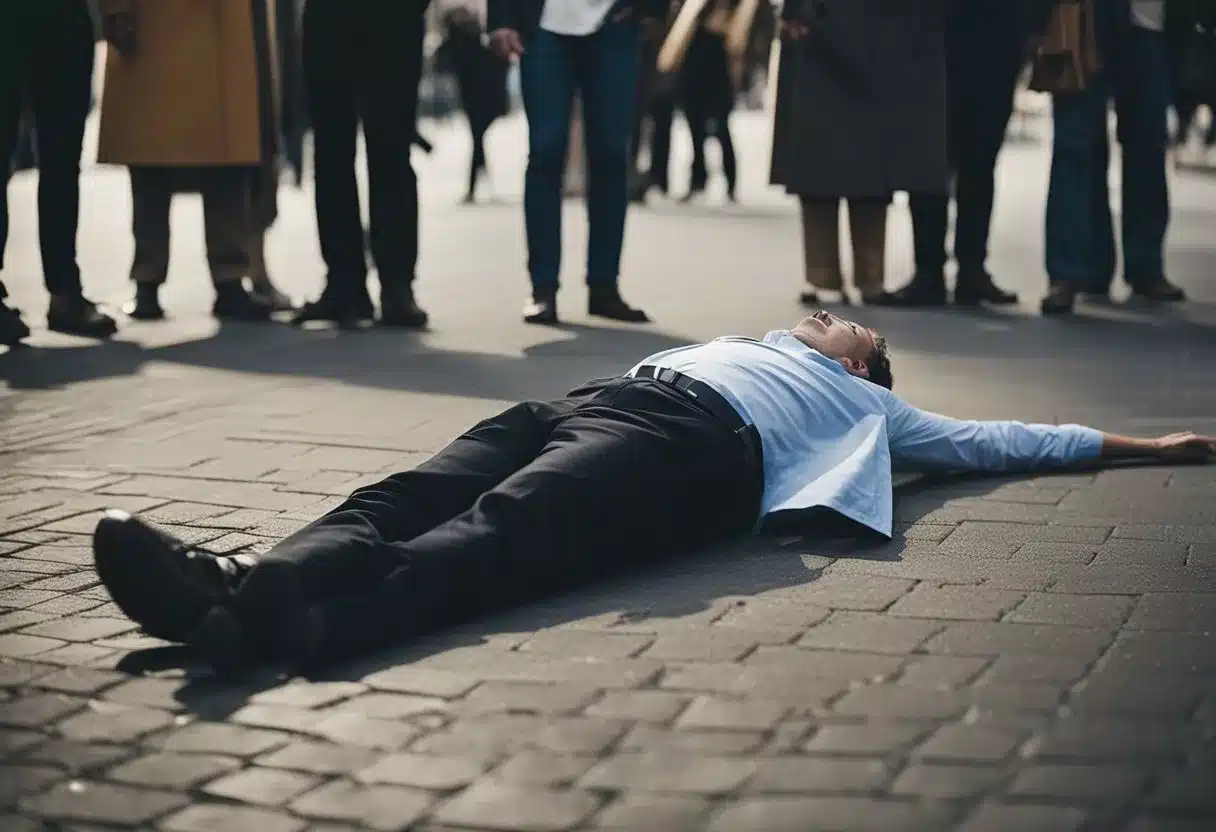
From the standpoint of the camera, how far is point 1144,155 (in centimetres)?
897

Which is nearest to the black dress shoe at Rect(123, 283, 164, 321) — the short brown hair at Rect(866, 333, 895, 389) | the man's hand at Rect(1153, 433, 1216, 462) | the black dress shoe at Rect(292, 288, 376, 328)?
the black dress shoe at Rect(292, 288, 376, 328)

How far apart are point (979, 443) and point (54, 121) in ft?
14.6

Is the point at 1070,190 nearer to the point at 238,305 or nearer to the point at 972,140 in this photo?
the point at 972,140

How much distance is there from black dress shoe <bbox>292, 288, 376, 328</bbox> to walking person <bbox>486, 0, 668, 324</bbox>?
0.73m

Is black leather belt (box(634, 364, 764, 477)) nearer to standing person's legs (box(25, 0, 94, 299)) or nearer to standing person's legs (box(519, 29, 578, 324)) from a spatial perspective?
standing person's legs (box(519, 29, 578, 324))

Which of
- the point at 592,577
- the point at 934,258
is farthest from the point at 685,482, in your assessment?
the point at 934,258

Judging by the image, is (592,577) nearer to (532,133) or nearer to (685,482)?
(685,482)

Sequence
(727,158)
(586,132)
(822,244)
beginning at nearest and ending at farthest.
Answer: (586,132), (822,244), (727,158)

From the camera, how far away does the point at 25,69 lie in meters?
7.89

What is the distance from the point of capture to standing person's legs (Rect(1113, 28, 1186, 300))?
8.79 metres

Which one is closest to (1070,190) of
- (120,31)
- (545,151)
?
(545,151)

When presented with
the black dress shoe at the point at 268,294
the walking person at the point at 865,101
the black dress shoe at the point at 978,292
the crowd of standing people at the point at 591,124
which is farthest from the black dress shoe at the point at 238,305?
the black dress shoe at the point at 978,292

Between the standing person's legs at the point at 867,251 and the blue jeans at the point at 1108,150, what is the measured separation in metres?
0.77

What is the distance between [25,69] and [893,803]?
6.01 m
